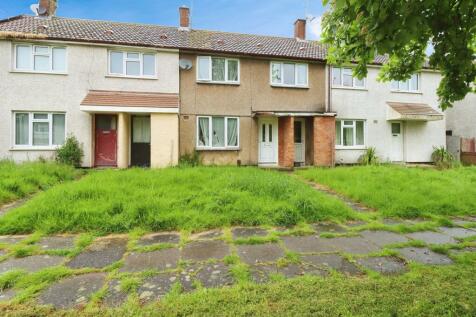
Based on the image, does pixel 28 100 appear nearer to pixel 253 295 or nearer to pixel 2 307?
pixel 2 307

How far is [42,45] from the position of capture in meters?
12.0

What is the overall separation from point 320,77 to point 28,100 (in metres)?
14.3

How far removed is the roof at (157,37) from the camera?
12.5 metres

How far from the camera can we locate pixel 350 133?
602 inches

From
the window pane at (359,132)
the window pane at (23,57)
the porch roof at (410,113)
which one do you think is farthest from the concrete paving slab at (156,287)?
the porch roof at (410,113)

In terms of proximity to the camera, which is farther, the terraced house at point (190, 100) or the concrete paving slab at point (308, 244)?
the terraced house at point (190, 100)

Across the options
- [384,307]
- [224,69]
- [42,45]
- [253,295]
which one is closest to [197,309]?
[253,295]

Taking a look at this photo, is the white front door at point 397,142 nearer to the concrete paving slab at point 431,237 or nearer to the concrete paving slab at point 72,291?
the concrete paving slab at point 431,237

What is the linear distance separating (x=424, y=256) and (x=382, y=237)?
799mm

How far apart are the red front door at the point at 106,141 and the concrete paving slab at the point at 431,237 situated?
12.1 meters

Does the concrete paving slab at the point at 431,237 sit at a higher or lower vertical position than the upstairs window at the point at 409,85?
lower

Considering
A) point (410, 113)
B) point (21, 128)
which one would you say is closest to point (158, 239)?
point (21, 128)

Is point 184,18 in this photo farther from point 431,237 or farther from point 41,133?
point 431,237

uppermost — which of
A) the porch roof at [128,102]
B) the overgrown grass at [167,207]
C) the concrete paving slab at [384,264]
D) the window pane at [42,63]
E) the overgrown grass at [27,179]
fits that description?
the window pane at [42,63]
